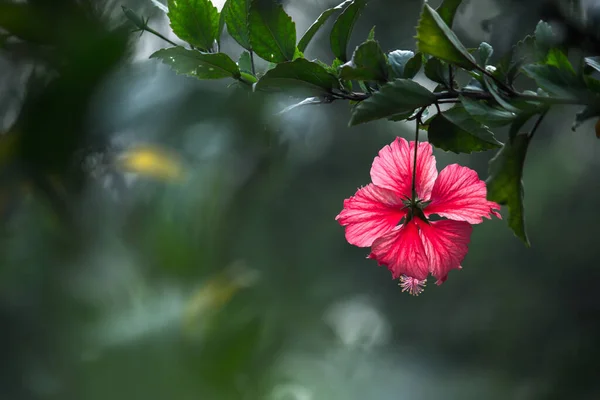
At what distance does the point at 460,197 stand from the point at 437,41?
117 mm

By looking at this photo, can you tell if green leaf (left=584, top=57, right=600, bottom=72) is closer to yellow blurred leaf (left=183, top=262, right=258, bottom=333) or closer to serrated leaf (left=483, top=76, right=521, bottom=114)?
serrated leaf (left=483, top=76, right=521, bottom=114)

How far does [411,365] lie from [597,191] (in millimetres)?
1704

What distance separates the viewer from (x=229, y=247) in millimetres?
2488

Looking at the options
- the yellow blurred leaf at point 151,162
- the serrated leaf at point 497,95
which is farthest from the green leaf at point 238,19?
the yellow blurred leaf at point 151,162

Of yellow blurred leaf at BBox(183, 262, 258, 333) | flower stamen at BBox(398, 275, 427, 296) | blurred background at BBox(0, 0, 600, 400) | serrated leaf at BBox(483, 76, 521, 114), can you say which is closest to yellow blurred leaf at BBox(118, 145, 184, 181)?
blurred background at BBox(0, 0, 600, 400)

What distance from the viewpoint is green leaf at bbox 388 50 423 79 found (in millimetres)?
226

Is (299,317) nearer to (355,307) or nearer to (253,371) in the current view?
(355,307)

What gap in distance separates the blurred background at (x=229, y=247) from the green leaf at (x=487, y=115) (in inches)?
1.0

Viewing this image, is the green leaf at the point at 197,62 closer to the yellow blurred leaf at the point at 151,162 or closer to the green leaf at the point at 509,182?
the green leaf at the point at 509,182

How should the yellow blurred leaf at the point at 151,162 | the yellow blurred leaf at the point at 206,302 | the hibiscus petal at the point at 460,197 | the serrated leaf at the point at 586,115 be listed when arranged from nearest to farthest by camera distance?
1. the serrated leaf at the point at 586,115
2. the hibiscus petal at the point at 460,197
3. the yellow blurred leaf at the point at 151,162
4. the yellow blurred leaf at the point at 206,302

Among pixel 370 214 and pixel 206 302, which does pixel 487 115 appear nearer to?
pixel 370 214

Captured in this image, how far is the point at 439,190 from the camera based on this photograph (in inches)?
11.8

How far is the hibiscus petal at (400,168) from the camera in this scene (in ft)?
1.01

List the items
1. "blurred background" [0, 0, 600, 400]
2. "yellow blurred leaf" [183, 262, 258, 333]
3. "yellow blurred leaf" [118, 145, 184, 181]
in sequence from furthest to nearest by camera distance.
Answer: "yellow blurred leaf" [183, 262, 258, 333]
"yellow blurred leaf" [118, 145, 184, 181]
"blurred background" [0, 0, 600, 400]
